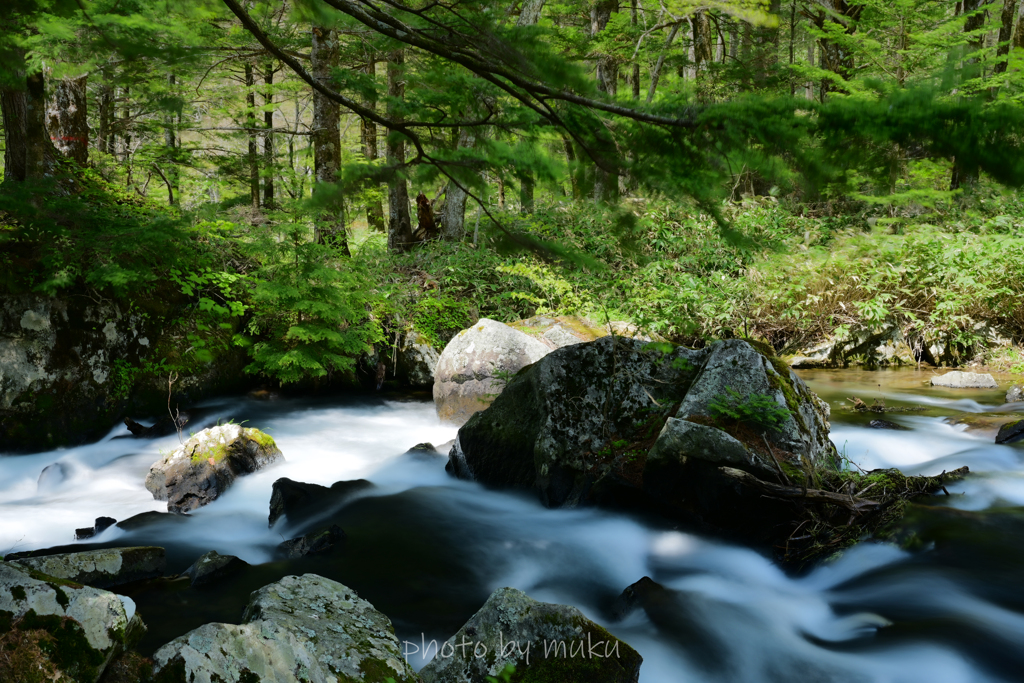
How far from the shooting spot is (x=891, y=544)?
14.4 feet

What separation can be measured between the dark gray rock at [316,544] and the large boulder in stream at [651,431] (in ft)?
5.48

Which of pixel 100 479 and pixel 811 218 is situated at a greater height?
pixel 811 218

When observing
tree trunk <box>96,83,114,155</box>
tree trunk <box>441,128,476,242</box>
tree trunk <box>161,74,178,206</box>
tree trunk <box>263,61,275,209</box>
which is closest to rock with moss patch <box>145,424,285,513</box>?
tree trunk <box>161,74,178,206</box>

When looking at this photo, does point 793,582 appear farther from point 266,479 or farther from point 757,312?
point 757,312

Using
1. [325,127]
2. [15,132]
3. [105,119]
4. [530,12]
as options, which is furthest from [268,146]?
[15,132]

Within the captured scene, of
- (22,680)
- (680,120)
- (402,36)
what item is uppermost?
(402,36)

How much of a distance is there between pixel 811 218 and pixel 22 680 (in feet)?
51.1

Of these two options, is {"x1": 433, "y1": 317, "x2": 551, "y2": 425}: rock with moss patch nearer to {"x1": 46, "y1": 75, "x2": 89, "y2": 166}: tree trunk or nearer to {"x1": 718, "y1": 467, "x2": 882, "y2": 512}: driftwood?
{"x1": 718, "y1": 467, "x2": 882, "y2": 512}: driftwood

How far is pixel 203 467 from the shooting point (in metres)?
6.23

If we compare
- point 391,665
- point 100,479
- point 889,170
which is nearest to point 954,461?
point 889,170

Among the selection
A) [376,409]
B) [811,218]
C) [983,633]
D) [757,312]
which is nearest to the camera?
[983,633]

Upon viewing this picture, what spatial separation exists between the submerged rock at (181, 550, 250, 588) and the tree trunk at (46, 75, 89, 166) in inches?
292

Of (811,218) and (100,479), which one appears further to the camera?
(811,218)

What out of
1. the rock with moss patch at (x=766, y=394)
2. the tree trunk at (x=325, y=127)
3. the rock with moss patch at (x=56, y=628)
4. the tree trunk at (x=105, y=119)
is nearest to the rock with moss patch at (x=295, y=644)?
the rock with moss patch at (x=56, y=628)
